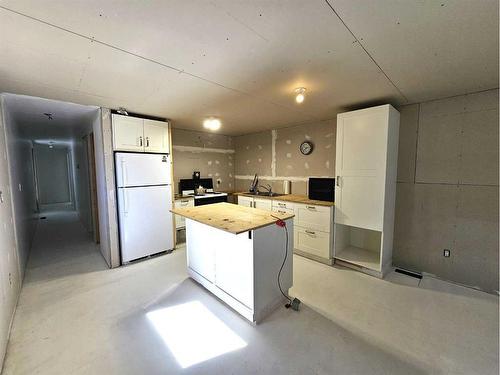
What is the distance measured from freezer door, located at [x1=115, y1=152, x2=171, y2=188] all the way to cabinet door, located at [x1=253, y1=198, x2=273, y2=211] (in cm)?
164

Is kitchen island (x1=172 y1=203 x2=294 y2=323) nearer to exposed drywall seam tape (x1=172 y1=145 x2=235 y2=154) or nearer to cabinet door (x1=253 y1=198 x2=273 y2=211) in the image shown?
cabinet door (x1=253 y1=198 x2=273 y2=211)

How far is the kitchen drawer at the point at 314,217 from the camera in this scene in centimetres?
320

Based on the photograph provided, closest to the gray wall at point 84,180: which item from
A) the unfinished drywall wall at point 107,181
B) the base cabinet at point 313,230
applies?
the unfinished drywall wall at point 107,181

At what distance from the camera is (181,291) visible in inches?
101

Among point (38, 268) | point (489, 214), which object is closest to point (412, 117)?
point (489, 214)

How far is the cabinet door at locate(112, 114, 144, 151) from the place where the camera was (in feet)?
10.1

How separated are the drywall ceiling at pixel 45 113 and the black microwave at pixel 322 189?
3493 mm

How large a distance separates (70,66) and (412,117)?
3845 mm

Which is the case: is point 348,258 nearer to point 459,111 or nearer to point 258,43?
point 459,111

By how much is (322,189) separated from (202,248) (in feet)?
7.18

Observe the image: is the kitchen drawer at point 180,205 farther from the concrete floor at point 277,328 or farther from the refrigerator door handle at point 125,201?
the concrete floor at point 277,328

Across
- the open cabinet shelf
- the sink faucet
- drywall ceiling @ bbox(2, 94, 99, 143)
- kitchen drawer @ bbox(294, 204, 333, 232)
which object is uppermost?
drywall ceiling @ bbox(2, 94, 99, 143)

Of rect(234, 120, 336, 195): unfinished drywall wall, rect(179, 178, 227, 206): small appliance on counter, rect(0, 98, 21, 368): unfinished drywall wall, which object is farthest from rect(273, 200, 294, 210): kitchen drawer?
rect(0, 98, 21, 368): unfinished drywall wall

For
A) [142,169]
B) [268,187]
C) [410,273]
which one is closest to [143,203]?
[142,169]
